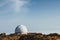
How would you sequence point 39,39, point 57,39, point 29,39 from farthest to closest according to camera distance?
1. point 57,39
2. point 29,39
3. point 39,39

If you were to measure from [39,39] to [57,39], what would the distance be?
436 inches

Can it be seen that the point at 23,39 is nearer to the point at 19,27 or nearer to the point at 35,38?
the point at 35,38

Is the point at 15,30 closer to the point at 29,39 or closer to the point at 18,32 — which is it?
the point at 18,32

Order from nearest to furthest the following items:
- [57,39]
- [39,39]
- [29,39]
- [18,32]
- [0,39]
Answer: [39,39]
[29,39]
[57,39]
[0,39]
[18,32]

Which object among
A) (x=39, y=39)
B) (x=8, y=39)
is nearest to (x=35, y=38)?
(x=39, y=39)

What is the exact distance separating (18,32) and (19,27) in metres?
2.53

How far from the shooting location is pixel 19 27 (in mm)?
94250

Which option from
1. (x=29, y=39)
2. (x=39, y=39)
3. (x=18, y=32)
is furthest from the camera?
(x=18, y=32)

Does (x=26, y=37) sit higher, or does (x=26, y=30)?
(x=26, y=30)

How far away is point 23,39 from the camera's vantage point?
207 feet

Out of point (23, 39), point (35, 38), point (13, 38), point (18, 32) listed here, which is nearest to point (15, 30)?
point (18, 32)

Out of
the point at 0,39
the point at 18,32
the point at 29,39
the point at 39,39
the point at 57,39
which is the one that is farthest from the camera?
the point at 18,32

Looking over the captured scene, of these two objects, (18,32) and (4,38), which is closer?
(4,38)

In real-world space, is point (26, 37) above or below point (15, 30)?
below
